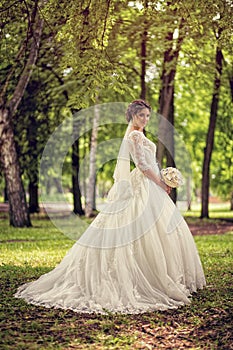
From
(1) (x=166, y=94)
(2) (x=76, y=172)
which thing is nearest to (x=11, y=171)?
(1) (x=166, y=94)

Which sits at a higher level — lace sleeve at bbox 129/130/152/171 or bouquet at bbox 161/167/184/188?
lace sleeve at bbox 129/130/152/171

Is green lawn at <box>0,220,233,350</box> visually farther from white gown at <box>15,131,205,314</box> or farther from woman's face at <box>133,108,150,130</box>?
woman's face at <box>133,108,150,130</box>

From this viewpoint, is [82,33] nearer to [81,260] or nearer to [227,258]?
[81,260]

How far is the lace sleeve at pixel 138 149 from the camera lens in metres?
8.92

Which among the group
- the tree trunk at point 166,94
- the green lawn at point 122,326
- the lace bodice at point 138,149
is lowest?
the green lawn at point 122,326

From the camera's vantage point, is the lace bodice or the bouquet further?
the bouquet

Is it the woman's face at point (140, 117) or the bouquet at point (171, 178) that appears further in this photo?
the bouquet at point (171, 178)

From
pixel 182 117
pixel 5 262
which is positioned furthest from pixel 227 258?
pixel 182 117

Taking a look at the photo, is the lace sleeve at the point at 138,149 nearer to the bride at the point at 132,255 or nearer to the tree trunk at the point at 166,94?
the bride at the point at 132,255

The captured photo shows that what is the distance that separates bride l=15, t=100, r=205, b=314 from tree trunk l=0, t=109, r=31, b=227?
12287 mm

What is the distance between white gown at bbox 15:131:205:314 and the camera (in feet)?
26.8

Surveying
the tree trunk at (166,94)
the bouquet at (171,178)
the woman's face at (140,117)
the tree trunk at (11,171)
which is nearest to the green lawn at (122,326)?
the bouquet at (171,178)

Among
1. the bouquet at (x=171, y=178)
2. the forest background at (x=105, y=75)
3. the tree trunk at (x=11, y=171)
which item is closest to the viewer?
the bouquet at (x=171, y=178)

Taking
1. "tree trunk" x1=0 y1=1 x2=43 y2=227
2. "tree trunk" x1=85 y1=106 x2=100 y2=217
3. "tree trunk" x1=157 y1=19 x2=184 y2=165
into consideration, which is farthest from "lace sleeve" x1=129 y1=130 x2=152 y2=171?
"tree trunk" x1=85 y1=106 x2=100 y2=217
